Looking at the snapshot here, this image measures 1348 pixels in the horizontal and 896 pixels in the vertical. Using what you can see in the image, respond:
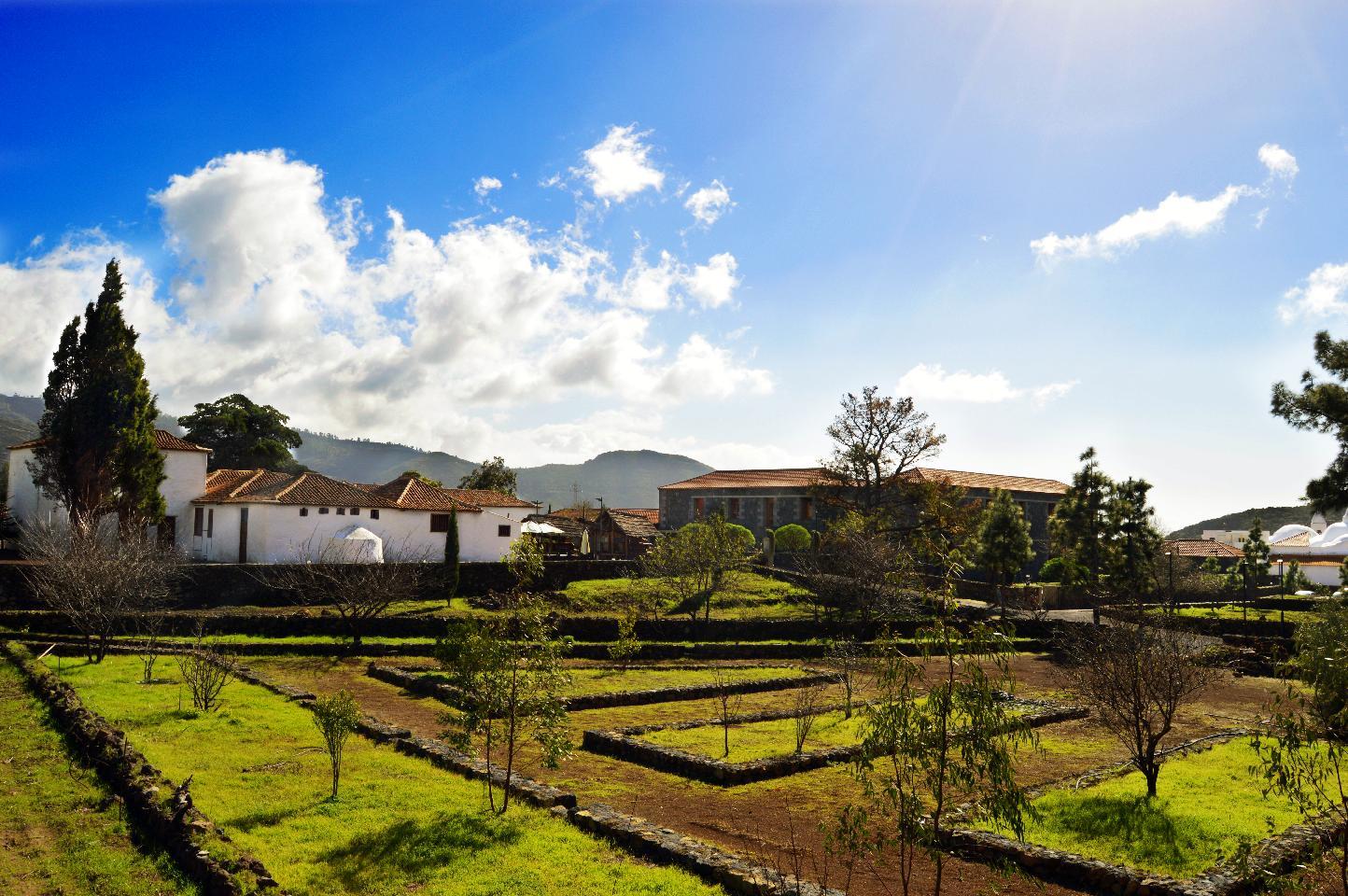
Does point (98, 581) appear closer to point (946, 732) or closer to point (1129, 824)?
point (946, 732)

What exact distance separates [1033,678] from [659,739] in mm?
Answer: 14241

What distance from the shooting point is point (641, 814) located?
11.4 m

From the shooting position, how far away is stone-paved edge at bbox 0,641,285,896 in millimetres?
8109

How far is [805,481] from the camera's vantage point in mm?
55312

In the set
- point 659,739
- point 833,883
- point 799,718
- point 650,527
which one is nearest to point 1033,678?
point 799,718

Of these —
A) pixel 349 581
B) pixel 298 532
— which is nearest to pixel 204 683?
pixel 349 581

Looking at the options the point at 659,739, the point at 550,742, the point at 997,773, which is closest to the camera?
the point at 997,773

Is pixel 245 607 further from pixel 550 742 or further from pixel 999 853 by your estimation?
pixel 999 853

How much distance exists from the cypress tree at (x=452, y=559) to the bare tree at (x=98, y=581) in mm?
10262

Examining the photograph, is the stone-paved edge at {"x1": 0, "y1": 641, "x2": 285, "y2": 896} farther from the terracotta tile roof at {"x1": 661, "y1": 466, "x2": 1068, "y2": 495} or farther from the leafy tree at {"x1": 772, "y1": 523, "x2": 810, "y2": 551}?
the terracotta tile roof at {"x1": 661, "y1": 466, "x2": 1068, "y2": 495}

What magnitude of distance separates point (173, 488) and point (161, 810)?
3532cm

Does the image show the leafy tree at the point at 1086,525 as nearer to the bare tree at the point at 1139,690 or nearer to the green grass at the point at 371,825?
the bare tree at the point at 1139,690

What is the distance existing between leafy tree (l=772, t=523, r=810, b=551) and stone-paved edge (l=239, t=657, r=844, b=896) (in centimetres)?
3531

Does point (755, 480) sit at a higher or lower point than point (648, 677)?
higher
